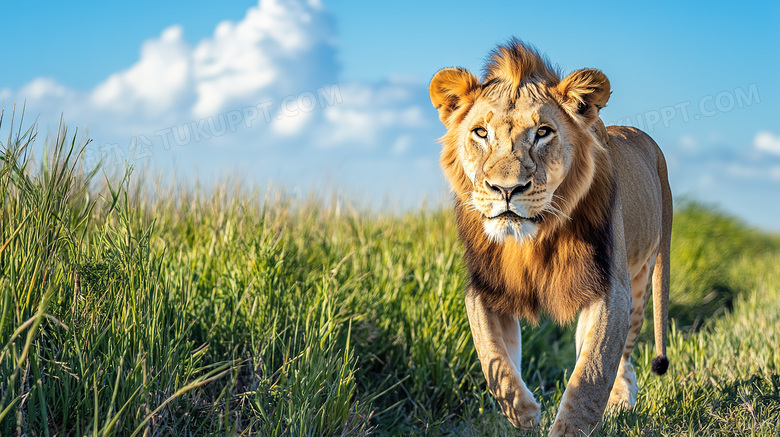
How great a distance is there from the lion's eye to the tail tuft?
1.84 m

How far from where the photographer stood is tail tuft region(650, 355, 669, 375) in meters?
3.71

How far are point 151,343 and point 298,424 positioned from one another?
0.74m

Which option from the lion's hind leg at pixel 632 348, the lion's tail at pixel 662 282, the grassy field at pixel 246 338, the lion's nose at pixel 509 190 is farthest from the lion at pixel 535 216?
the lion's tail at pixel 662 282

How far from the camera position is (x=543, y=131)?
9.06 ft

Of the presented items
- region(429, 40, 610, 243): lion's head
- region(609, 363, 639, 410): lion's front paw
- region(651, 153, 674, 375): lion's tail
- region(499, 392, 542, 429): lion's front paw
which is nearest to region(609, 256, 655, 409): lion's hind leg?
region(609, 363, 639, 410): lion's front paw

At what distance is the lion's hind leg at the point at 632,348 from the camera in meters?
3.72

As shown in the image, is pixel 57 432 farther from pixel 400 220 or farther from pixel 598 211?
pixel 400 220

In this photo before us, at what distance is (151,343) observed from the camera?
264 centimetres

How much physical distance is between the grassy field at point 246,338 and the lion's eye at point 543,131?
1.43 metres

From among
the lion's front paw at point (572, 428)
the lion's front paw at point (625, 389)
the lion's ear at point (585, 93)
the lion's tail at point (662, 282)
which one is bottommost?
the lion's front paw at point (625, 389)

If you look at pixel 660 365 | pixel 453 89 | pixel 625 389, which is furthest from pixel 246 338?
pixel 660 365

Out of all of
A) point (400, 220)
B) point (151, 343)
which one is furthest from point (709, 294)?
point (151, 343)

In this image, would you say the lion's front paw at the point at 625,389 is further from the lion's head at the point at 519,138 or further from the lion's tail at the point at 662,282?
the lion's head at the point at 519,138

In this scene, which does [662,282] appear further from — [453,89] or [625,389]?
[453,89]
